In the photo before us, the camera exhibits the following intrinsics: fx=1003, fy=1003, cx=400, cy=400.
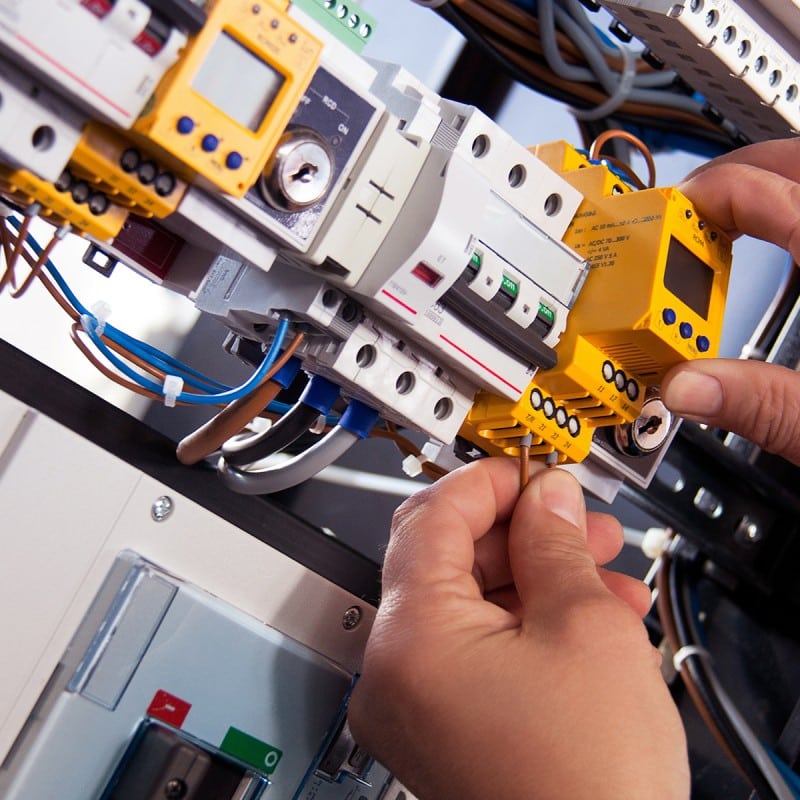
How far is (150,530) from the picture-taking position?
2.72 feet

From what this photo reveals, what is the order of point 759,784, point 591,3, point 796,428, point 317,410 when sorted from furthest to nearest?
point 591,3 < point 759,784 < point 796,428 < point 317,410

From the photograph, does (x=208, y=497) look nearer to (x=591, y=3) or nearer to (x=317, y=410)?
(x=317, y=410)

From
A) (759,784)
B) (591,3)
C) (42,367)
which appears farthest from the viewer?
(591,3)

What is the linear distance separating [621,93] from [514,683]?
967mm

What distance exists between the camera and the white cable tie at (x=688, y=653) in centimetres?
137

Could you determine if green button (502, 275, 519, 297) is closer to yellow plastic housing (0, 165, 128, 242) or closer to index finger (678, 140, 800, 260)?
index finger (678, 140, 800, 260)

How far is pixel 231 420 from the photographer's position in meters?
0.86

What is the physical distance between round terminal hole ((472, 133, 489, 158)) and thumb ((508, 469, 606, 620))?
29 centimetres

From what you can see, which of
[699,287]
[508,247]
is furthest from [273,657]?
[699,287]

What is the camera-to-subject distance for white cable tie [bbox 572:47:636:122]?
1415 mm

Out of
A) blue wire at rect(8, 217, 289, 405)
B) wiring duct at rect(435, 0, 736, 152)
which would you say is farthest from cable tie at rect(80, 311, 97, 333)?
wiring duct at rect(435, 0, 736, 152)

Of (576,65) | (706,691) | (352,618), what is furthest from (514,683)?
(576,65)

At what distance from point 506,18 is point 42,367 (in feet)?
2.90

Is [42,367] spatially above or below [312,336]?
below
